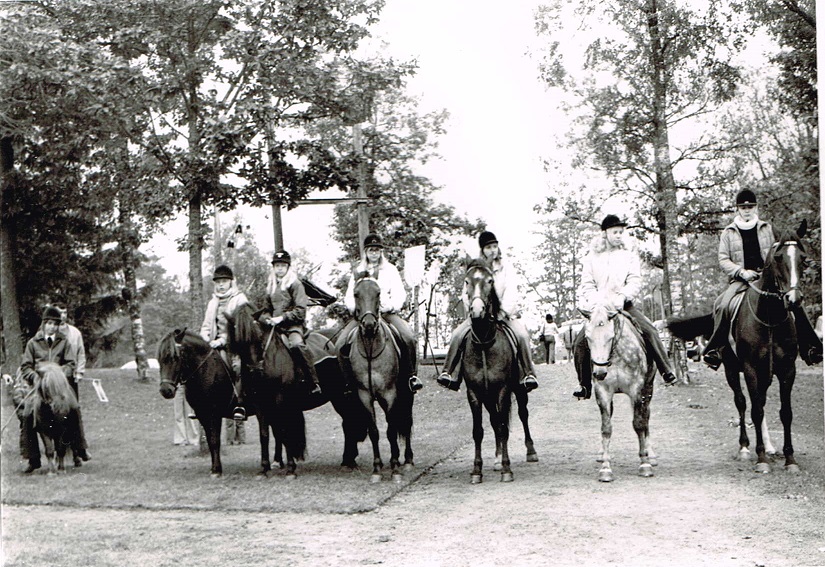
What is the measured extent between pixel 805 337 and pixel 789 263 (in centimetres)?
103

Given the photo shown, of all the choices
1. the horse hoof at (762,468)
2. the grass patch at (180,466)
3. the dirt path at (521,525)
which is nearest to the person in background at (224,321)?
the grass patch at (180,466)

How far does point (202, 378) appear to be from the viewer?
31.7 feet

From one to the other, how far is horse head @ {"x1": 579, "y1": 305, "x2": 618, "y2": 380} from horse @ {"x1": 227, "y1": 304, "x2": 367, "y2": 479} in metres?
3.12

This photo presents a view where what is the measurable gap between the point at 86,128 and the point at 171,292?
7.74ft

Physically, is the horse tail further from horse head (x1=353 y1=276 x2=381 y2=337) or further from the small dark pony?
horse head (x1=353 y1=276 x2=381 y2=337)

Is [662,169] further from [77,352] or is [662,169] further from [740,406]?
[77,352]

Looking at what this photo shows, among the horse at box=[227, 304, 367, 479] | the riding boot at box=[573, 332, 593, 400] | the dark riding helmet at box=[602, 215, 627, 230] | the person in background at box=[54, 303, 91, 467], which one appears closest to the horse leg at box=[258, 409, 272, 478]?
the horse at box=[227, 304, 367, 479]

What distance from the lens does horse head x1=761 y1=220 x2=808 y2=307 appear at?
7.40m

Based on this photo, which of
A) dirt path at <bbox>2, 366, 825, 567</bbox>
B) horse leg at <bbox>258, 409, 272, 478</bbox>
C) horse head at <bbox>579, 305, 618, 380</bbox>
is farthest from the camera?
horse leg at <bbox>258, 409, 272, 478</bbox>

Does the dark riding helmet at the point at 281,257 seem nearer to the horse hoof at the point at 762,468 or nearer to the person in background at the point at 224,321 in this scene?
the person in background at the point at 224,321

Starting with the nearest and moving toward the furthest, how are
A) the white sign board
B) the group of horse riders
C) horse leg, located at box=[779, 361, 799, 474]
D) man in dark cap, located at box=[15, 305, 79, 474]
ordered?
horse leg, located at box=[779, 361, 799, 474] < the group of horse riders < man in dark cap, located at box=[15, 305, 79, 474] < the white sign board

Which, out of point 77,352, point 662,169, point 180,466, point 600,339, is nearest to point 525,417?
point 600,339

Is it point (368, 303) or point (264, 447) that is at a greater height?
point (368, 303)

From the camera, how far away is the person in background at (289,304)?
977 cm
